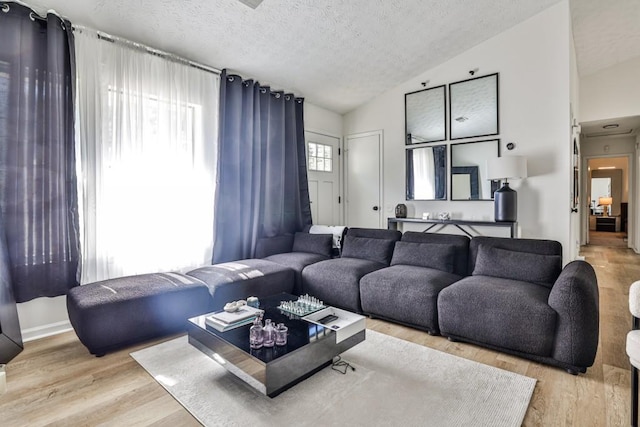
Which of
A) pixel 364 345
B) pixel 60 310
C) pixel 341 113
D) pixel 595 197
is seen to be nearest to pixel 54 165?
pixel 60 310

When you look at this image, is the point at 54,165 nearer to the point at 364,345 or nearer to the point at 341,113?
the point at 364,345

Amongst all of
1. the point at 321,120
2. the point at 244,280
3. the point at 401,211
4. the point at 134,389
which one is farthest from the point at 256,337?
the point at 321,120

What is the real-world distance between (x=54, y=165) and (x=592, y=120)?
775 centimetres

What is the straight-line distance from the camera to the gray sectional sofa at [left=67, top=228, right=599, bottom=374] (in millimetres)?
2186

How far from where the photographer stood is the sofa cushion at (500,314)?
222 centimetres

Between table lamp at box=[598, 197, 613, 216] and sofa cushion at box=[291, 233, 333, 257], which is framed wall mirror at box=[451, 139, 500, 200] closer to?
sofa cushion at box=[291, 233, 333, 257]

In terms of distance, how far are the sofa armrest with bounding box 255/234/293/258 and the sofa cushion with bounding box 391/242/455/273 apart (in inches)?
60.1

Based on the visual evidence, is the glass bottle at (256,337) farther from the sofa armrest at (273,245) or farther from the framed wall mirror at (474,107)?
the framed wall mirror at (474,107)

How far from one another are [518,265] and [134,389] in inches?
114

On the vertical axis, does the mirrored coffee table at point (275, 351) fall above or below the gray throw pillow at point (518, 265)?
below

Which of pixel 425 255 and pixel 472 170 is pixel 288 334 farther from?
pixel 472 170

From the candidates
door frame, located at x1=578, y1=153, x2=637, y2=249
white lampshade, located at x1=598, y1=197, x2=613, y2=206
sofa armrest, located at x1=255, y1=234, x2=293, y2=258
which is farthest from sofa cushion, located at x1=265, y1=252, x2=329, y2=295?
white lampshade, located at x1=598, y1=197, x2=613, y2=206

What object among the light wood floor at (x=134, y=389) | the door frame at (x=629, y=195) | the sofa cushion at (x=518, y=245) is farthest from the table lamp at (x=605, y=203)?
the sofa cushion at (x=518, y=245)

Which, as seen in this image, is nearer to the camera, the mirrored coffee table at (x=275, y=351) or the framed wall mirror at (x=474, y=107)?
the mirrored coffee table at (x=275, y=351)
